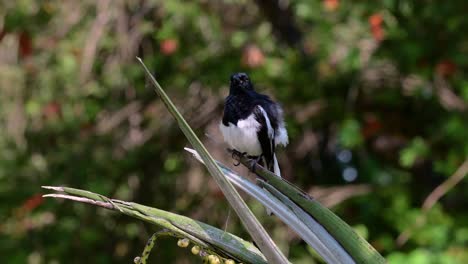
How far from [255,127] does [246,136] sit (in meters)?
0.04

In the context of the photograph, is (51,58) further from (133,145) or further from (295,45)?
(295,45)

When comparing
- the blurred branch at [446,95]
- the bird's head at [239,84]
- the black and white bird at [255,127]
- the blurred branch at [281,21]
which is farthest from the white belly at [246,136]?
the blurred branch at [281,21]

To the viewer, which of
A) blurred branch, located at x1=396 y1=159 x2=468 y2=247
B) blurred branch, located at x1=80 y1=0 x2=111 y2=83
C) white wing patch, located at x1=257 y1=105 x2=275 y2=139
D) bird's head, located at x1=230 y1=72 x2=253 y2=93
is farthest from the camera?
blurred branch, located at x1=80 y1=0 x2=111 y2=83

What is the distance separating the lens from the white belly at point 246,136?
2.60 meters

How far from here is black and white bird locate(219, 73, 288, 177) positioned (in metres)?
2.58

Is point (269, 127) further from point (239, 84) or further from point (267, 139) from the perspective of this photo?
point (239, 84)

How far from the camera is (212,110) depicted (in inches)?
196

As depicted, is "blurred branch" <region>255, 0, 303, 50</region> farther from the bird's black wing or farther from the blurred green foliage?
the bird's black wing

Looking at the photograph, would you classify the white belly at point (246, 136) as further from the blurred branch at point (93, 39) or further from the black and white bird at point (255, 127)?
the blurred branch at point (93, 39)

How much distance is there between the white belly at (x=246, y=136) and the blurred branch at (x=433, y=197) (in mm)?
1953

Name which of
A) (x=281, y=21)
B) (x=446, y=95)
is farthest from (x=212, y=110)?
(x=446, y=95)

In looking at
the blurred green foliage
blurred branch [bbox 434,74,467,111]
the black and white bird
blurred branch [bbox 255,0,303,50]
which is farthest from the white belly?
blurred branch [bbox 255,0,303,50]

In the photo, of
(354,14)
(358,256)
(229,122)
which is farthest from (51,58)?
(358,256)

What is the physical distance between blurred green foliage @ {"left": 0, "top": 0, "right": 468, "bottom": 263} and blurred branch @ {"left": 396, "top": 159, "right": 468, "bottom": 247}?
0.09 ft
